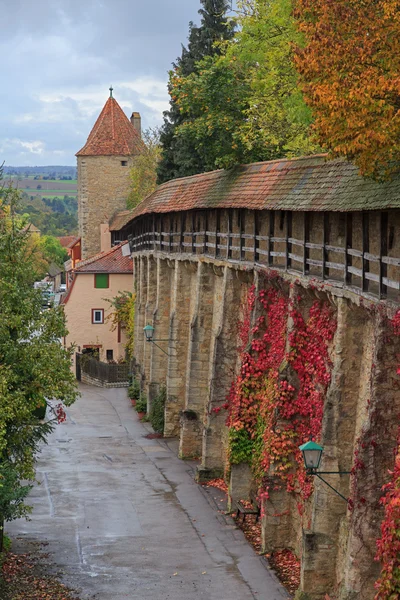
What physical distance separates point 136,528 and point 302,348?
271 inches

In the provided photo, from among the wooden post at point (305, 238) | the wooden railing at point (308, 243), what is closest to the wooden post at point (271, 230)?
the wooden railing at point (308, 243)

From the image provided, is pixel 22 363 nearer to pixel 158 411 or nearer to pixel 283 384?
pixel 283 384

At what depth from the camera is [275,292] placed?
25.5 m

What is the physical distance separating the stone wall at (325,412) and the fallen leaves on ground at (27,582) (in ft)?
15.9

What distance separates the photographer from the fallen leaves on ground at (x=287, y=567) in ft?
70.2

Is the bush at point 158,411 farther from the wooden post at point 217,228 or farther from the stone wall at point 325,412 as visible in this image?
the wooden post at point 217,228

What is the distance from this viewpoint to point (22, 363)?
74.1 ft

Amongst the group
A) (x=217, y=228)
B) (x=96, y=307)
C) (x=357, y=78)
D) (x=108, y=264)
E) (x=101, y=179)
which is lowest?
(x=96, y=307)

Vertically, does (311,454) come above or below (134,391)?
above

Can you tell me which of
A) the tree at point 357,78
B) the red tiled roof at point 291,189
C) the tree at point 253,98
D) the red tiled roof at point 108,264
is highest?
the tree at point 253,98

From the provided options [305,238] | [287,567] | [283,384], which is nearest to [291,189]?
[305,238]

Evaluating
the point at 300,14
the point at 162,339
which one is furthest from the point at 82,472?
the point at 300,14

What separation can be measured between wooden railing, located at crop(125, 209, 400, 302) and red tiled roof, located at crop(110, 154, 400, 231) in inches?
20.4

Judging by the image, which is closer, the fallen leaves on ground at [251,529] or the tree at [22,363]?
the tree at [22,363]
